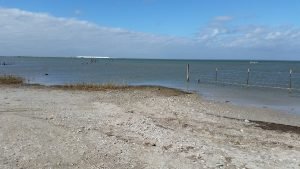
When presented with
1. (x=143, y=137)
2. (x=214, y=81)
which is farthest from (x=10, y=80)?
(x=143, y=137)

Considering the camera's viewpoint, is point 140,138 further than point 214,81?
No

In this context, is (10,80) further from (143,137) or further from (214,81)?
(143,137)

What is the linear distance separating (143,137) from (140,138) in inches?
5.7

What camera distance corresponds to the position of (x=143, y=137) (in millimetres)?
12031

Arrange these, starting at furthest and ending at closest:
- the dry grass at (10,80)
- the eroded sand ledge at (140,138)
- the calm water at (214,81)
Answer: the dry grass at (10,80), the calm water at (214,81), the eroded sand ledge at (140,138)

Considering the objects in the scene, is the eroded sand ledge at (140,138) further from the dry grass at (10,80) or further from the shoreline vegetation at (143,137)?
the dry grass at (10,80)

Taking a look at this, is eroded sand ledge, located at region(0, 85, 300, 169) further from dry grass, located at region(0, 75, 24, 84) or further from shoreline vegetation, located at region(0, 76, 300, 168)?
dry grass, located at region(0, 75, 24, 84)

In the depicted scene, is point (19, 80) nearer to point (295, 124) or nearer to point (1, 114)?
point (1, 114)

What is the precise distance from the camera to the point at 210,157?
32.6 ft

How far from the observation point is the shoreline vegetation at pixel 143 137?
9.62m

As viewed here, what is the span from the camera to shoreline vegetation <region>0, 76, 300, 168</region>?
962 cm

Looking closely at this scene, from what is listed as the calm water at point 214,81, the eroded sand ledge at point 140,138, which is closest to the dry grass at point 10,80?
the calm water at point 214,81

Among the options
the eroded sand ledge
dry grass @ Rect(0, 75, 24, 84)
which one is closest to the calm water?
dry grass @ Rect(0, 75, 24, 84)

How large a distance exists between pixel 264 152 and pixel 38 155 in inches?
227
